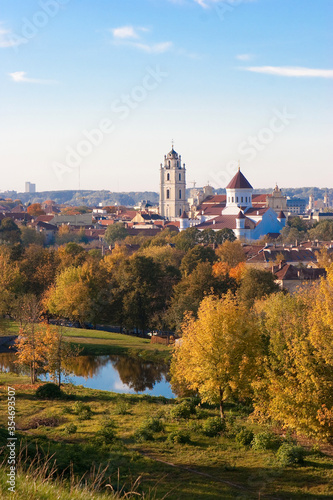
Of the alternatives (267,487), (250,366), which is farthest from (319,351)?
(267,487)

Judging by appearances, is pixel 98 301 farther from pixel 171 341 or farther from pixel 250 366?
pixel 250 366

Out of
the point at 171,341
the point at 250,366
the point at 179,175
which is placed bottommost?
the point at 171,341

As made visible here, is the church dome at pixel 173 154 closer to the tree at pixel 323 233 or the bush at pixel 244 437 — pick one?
the tree at pixel 323 233

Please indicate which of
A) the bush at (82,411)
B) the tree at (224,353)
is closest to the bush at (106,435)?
the bush at (82,411)

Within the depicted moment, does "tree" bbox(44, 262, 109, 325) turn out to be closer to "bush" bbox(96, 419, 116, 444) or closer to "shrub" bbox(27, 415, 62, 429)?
"shrub" bbox(27, 415, 62, 429)

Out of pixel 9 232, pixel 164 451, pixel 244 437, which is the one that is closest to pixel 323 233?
pixel 9 232

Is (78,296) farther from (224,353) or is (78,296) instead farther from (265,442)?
(265,442)
